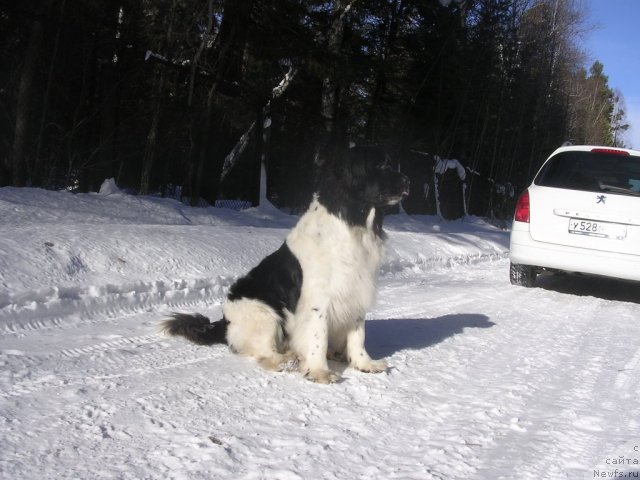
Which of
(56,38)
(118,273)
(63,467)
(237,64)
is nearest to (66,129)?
(56,38)

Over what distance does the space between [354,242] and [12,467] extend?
7.84 ft

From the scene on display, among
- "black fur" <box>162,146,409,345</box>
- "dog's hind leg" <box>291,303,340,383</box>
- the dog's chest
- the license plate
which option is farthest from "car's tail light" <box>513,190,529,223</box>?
"dog's hind leg" <box>291,303,340,383</box>

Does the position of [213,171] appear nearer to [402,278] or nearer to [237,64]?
[237,64]

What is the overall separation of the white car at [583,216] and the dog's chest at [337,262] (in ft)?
15.1

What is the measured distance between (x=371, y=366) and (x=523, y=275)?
17.5ft

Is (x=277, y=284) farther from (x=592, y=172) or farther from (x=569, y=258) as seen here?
(x=592, y=172)

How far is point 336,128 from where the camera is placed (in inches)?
648

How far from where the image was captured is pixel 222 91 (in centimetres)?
1238

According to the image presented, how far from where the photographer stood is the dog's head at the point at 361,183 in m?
4.11

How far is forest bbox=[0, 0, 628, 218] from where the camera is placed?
1025 cm

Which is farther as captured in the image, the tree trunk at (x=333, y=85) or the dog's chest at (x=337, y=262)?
the tree trunk at (x=333, y=85)

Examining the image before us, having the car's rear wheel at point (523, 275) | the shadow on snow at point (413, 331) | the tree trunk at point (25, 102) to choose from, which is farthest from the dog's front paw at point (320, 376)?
the tree trunk at point (25, 102)

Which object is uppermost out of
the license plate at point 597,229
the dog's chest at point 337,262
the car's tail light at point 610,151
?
the car's tail light at point 610,151

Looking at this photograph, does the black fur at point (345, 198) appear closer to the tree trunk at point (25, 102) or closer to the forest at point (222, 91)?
the forest at point (222, 91)
